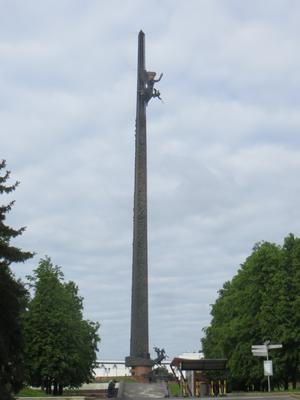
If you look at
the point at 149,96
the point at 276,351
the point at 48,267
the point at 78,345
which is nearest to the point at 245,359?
the point at 276,351

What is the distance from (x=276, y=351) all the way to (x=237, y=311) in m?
7.61

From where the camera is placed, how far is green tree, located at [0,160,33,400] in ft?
91.8

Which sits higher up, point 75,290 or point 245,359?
point 75,290

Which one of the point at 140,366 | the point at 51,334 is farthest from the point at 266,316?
the point at 51,334

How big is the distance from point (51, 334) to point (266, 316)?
50.1 ft

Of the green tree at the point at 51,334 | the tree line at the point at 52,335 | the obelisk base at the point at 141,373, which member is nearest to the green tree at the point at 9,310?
the tree line at the point at 52,335

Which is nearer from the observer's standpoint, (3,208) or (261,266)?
(3,208)

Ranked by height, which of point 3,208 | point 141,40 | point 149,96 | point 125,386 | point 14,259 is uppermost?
point 141,40

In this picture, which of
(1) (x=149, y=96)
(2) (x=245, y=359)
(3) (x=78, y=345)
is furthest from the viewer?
(1) (x=149, y=96)

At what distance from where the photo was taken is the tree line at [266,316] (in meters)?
48.2

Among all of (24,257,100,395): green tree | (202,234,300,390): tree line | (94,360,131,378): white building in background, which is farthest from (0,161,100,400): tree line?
(94,360,131,378): white building in background

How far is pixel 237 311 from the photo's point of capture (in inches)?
2195

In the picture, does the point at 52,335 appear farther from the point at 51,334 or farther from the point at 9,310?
the point at 9,310

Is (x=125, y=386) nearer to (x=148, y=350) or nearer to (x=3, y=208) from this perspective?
(x=148, y=350)
